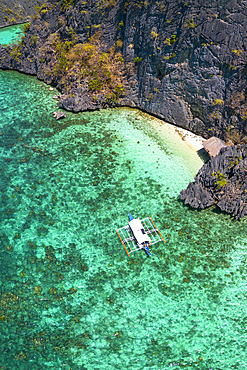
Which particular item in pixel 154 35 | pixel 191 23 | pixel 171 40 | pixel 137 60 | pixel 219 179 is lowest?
pixel 219 179

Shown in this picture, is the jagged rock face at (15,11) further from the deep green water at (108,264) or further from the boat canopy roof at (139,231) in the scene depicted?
the boat canopy roof at (139,231)

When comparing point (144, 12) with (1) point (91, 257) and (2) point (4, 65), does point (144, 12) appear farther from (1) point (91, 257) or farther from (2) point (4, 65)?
(1) point (91, 257)

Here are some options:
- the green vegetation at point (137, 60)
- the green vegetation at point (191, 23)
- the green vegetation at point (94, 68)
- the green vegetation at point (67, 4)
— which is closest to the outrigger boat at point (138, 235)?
the green vegetation at point (94, 68)

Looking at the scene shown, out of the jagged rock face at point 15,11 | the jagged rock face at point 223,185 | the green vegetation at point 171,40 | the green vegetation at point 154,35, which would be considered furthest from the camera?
the jagged rock face at point 15,11

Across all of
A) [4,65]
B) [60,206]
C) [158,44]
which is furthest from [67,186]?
[4,65]

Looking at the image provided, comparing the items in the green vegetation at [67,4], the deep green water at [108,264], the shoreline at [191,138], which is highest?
the green vegetation at [67,4]

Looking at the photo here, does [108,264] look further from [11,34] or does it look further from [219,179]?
[11,34]

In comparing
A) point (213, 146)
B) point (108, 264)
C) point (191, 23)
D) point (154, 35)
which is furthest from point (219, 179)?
point (154, 35)
